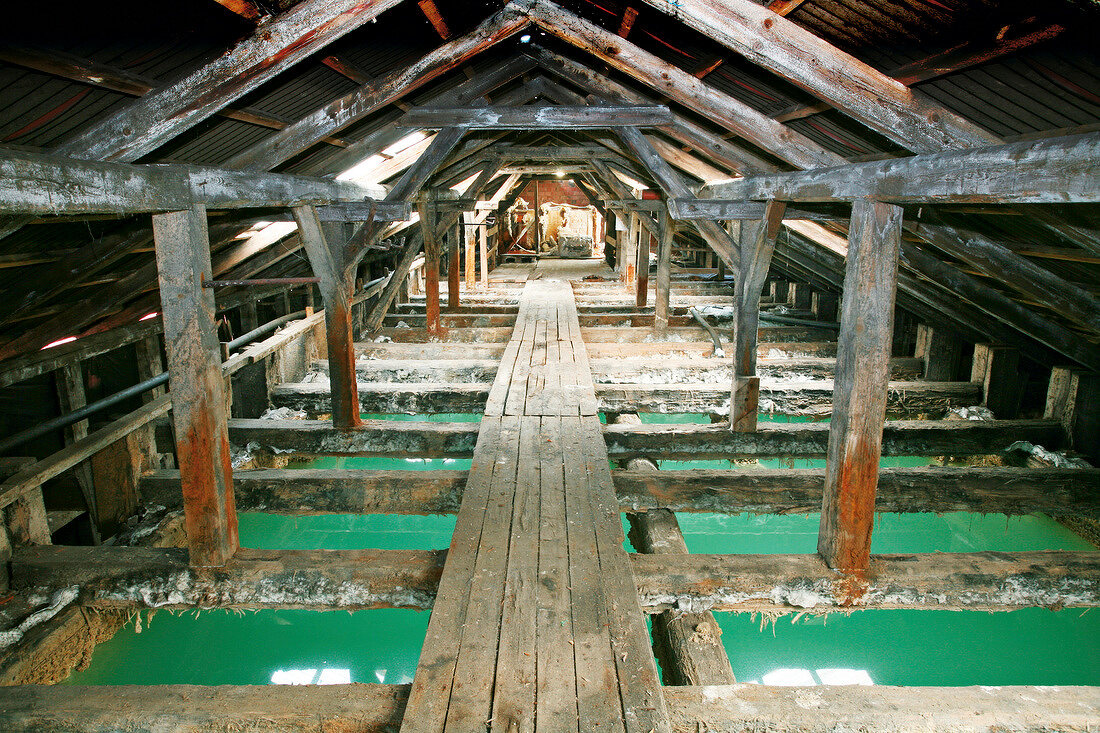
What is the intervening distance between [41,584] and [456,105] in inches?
148

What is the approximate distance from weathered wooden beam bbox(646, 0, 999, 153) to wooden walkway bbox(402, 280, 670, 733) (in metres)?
2.09

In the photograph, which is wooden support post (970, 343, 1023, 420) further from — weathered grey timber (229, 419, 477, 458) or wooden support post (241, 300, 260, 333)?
wooden support post (241, 300, 260, 333)

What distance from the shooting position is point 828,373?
20.5 feet

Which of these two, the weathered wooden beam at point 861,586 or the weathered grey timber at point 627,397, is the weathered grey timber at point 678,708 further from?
the weathered grey timber at point 627,397

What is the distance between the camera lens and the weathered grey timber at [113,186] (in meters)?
1.75

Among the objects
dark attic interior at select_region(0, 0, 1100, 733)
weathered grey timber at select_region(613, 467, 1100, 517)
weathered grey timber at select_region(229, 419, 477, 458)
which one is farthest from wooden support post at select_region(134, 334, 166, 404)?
weathered grey timber at select_region(613, 467, 1100, 517)

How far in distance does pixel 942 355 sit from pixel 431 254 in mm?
5935

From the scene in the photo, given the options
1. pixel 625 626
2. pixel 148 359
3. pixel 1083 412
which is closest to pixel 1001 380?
pixel 1083 412

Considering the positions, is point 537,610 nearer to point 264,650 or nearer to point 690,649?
point 690,649

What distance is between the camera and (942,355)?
6.47m

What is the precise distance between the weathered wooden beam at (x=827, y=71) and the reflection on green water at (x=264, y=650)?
Answer: 4.78m

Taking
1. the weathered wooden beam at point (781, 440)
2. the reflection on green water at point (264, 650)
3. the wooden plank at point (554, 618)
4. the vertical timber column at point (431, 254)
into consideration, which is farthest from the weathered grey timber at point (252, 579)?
the vertical timber column at point (431, 254)

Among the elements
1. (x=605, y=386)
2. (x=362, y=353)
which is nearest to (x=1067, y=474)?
(x=605, y=386)

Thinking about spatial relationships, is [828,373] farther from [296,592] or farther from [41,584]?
[41,584]
